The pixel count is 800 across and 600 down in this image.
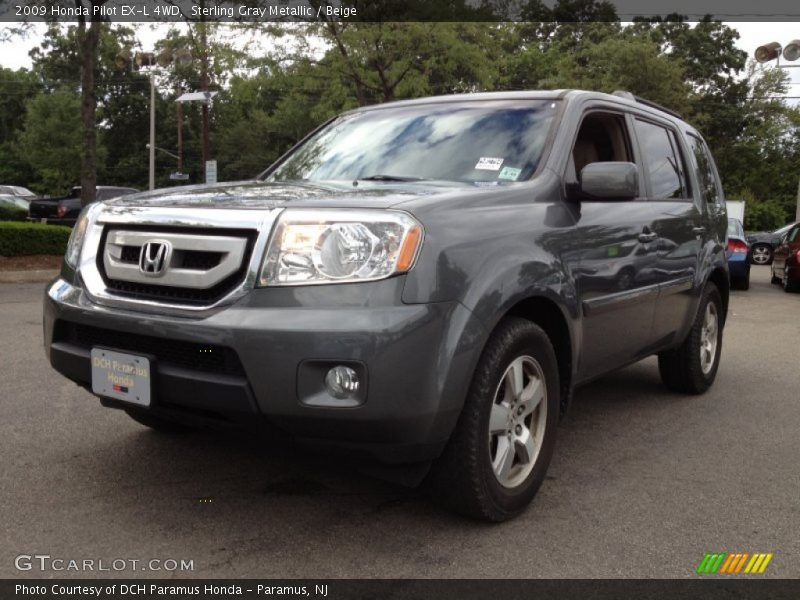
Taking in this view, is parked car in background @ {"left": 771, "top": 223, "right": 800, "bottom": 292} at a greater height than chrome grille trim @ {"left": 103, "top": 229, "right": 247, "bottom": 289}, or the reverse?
chrome grille trim @ {"left": 103, "top": 229, "right": 247, "bottom": 289}

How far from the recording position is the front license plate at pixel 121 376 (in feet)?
9.46

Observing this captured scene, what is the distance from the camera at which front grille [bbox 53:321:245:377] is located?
2736 mm

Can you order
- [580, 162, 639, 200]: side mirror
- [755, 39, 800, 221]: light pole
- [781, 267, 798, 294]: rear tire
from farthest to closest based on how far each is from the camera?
[755, 39, 800, 221]: light pole, [781, 267, 798, 294]: rear tire, [580, 162, 639, 200]: side mirror

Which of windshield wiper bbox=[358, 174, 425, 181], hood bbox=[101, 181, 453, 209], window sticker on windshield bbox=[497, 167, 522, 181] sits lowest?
hood bbox=[101, 181, 453, 209]

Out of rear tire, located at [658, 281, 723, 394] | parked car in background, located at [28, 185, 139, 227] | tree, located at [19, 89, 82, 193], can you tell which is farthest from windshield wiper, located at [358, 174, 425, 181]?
tree, located at [19, 89, 82, 193]

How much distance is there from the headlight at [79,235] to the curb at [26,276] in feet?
31.6

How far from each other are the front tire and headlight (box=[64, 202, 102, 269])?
1714mm

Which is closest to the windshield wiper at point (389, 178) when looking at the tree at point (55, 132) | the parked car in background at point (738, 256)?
the parked car in background at point (738, 256)

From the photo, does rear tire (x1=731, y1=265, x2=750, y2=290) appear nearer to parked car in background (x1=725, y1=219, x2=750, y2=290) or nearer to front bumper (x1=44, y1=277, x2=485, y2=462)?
parked car in background (x1=725, y1=219, x2=750, y2=290)

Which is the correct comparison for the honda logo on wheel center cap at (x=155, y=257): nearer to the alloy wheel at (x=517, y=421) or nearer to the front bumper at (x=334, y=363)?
the front bumper at (x=334, y=363)
